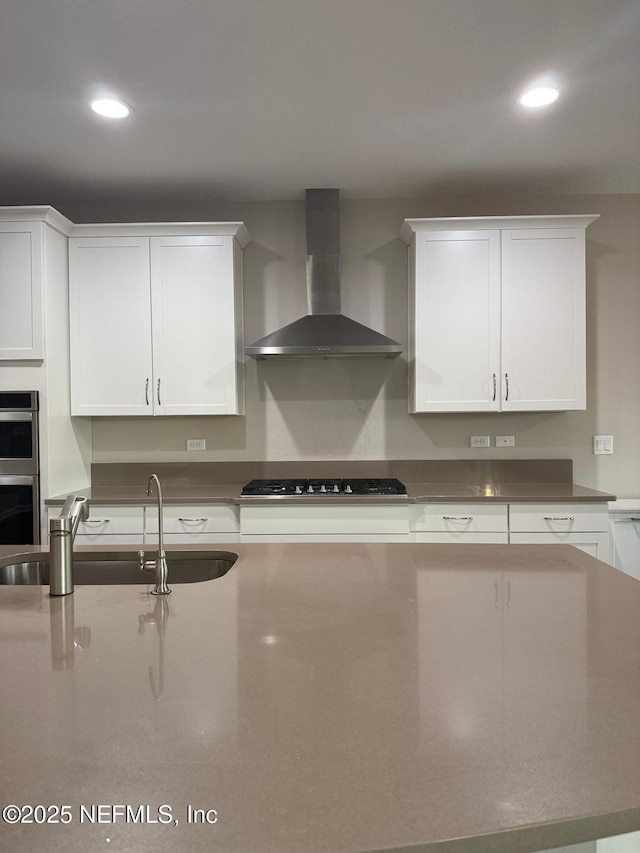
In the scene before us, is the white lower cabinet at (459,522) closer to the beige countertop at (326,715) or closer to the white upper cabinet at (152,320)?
the white upper cabinet at (152,320)

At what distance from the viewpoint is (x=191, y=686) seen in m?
0.94

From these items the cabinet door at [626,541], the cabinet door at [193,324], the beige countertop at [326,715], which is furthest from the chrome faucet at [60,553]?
the cabinet door at [626,541]

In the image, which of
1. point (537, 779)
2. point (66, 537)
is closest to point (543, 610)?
point (537, 779)

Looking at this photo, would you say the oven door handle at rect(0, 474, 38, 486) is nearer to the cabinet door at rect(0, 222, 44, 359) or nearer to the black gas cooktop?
the cabinet door at rect(0, 222, 44, 359)

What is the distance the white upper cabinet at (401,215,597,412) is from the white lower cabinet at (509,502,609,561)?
23.1 inches

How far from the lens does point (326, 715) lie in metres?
0.84

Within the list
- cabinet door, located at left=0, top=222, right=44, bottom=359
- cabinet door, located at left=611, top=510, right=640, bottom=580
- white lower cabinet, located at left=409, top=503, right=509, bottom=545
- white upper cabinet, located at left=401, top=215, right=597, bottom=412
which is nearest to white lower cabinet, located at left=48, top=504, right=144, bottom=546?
cabinet door, located at left=0, top=222, right=44, bottom=359

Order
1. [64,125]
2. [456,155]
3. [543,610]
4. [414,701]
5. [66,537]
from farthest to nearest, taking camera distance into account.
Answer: [456,155]
[64,125]
[66,537]
[543,610]
[414,701]

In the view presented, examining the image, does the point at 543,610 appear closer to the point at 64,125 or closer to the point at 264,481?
the point at 264,481

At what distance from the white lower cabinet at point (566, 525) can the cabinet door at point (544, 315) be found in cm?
60

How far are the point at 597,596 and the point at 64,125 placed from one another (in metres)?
2.86

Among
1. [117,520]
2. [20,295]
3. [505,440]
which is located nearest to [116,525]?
[117,520]

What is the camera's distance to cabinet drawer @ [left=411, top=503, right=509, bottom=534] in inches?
122

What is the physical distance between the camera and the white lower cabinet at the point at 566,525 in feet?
10.1
